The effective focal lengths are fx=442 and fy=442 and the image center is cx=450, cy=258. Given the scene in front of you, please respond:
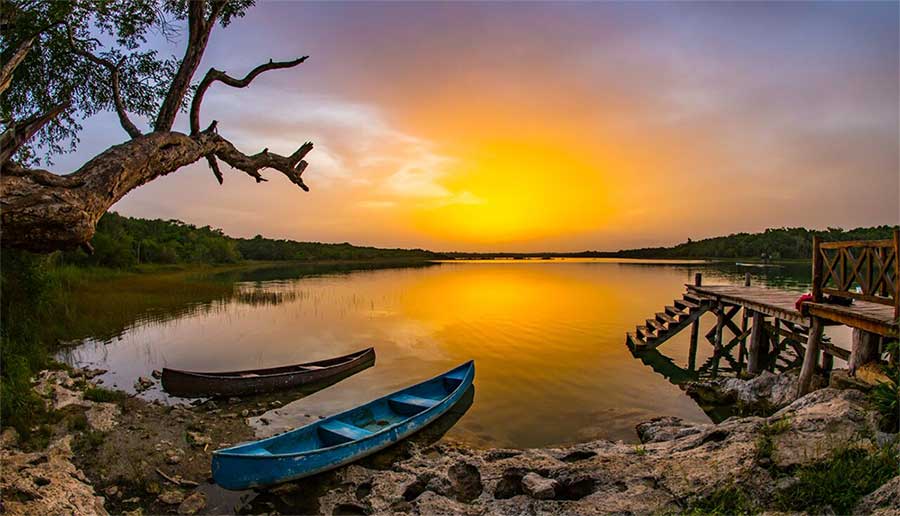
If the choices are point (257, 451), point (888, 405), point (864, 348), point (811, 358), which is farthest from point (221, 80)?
point (811, 358)

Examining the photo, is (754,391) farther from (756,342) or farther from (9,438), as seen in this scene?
(9,438)

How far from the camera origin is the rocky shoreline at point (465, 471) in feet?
17.5

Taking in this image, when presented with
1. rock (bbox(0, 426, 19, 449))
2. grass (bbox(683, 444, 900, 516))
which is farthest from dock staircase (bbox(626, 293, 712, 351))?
rock (bbox(0, 426, 19, 449))

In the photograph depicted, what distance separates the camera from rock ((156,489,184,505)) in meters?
7.01

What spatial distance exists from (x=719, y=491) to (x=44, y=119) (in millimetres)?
8082

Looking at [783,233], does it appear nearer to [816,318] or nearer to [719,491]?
[816,318]

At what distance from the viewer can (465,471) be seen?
748 centimetres

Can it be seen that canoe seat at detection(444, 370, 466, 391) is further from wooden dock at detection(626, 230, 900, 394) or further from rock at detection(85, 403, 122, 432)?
wooden dock at detection(626, 230, 900, 394)

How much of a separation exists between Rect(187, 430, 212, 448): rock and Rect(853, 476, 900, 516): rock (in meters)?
10.5

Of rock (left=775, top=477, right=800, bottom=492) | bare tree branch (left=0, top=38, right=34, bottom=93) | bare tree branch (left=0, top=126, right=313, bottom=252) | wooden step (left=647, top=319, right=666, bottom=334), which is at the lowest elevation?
wooden step (left=647, top=319, right=666, bottom=334)

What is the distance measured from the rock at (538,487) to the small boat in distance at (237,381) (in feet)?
29.5

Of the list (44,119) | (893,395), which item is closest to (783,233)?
(893,395)

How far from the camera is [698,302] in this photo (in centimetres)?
1730

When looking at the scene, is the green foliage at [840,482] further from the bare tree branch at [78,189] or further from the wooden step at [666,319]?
the wooden step at [666,319]
